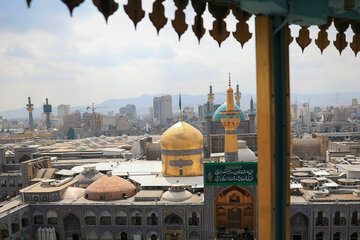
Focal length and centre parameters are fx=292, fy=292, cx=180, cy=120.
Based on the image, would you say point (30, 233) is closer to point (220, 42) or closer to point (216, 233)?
point (216, 233)

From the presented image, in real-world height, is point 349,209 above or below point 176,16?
below

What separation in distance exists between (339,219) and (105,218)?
16.1 meters

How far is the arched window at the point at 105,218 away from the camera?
20828 millimetres

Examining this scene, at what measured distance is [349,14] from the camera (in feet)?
11.1

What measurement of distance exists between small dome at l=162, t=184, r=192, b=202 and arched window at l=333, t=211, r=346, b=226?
9935 millimetres

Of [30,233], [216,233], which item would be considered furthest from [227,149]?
[30,233]

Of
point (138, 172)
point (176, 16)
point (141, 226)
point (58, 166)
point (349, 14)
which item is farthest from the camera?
point (58, 166)

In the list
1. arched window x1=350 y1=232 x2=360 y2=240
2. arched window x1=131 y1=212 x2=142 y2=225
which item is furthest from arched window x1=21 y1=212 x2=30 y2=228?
arched window x1=350 y1=232 x2=360 y2=240

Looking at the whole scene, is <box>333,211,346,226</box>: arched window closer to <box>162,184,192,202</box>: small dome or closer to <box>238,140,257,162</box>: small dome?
<box>238,140,257,162</box>: small dome

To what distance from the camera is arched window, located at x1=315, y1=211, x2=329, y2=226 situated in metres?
19.6

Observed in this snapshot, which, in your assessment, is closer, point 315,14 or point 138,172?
point 315,14

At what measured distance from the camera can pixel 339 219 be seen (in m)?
19.7

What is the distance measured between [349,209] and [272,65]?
67.5 ft

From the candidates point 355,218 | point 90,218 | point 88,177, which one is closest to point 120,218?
point 90,218
